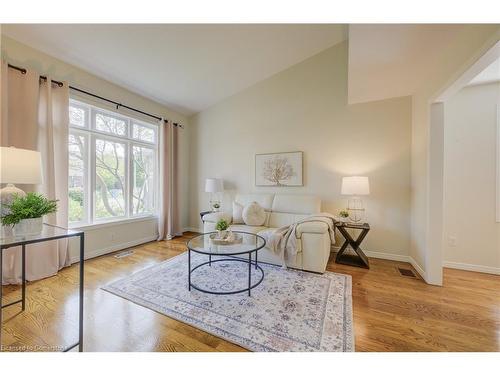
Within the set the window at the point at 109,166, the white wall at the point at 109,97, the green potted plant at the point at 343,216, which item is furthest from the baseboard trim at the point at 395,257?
the window at the point at 109,166

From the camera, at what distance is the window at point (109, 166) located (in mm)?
2986

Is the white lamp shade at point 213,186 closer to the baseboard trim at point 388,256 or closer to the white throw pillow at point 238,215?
the white throw pillow at point 238,215

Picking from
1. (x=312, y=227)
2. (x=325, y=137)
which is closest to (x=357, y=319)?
(x=312, y=227)

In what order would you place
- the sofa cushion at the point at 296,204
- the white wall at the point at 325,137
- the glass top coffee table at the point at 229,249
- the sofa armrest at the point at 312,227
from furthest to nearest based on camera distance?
the sofa cushion at the point at 296,204
the white wall at the point at 325,137
the sofa armrest at the point at 312,227
the glass top coffee table at the point at 229,249

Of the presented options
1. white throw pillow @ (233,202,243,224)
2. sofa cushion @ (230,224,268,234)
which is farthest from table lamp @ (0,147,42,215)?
white throw pillow @ (233,202,243,224)

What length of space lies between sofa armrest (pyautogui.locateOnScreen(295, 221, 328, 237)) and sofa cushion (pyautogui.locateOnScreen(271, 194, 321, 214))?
2.28 feet

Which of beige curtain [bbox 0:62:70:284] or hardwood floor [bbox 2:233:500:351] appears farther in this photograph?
beige curtain [bbox 0:62:70:284]

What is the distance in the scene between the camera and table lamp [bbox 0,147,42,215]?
1.30 meters

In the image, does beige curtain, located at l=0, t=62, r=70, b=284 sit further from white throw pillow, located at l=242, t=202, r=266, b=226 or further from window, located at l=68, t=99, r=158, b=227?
white throw pillow, located at l=242, t=202, r=266, b=226

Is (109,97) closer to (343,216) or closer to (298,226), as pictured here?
(298,226)

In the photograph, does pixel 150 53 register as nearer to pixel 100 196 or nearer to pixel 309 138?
pixel 100 196

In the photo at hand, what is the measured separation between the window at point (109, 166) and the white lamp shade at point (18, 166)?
1.80 metres
